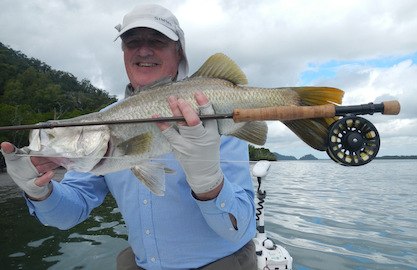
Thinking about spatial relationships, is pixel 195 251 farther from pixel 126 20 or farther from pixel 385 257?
pixel 385 257

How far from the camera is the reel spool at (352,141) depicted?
Result: 78.4 inches

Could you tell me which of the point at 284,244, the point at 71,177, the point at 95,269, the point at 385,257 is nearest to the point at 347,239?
the point at 385,257

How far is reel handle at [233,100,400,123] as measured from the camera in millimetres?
1913

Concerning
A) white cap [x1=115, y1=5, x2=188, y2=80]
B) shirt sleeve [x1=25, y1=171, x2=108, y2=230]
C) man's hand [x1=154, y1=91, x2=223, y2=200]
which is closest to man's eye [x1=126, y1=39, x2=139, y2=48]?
white cap [x1=115, y1=5, x2=188, y2=80]

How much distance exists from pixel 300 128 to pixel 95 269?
5.18 meters

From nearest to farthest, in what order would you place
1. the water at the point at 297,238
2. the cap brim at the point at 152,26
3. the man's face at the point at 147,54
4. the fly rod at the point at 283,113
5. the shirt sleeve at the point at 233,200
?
the fly rod at the point at 283,113 < the shirt sleeve at the point at 233,200 < the cap brim at the point at 152,26 < the man's face at the point at 147,54 < the water at the point at 297,238

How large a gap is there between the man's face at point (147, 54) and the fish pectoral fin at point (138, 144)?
861 mm

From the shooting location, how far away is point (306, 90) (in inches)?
86.0

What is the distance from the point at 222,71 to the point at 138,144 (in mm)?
874

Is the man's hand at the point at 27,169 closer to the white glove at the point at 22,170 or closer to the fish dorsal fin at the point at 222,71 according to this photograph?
the white glove at the point at 22,170

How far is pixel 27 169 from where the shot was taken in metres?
2.02

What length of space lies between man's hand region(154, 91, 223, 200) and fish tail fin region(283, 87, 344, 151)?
0.58 metres

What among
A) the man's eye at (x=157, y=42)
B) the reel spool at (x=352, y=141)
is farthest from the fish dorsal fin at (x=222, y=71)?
the reel spool at (x=352, y=141)

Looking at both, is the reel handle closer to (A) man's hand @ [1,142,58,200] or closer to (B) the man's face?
(B) the man's face
